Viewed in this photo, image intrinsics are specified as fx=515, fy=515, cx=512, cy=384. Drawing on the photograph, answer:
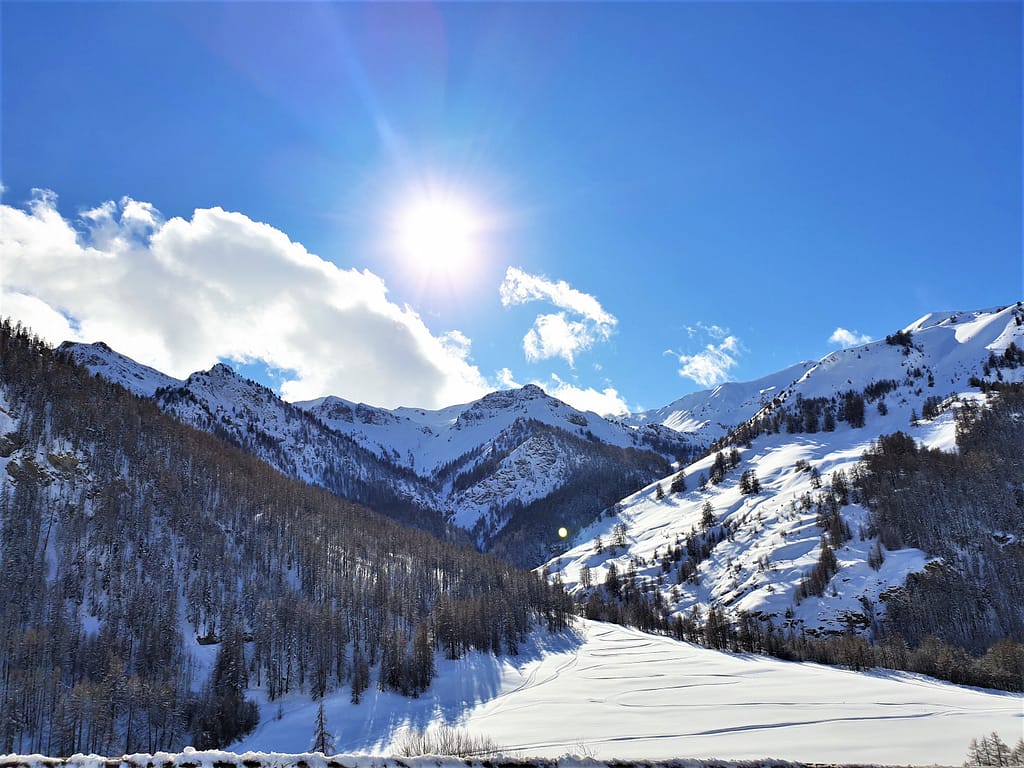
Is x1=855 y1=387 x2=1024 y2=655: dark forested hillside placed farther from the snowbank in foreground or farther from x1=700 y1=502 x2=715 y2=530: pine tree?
the snowbank in foreground

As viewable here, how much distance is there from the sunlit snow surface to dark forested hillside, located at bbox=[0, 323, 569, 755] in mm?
11563

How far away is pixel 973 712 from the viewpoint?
30125 millimetres

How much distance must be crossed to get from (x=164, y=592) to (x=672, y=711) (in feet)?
355

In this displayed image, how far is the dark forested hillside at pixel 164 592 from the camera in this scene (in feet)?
251

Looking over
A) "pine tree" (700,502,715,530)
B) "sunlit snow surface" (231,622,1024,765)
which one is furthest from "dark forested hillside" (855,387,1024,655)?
"pine tree" (700,502,715,530)

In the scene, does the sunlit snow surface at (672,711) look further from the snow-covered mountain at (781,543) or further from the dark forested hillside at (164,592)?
the snow-covered mountain at (781,543)

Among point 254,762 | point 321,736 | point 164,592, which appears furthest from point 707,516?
point 254,762

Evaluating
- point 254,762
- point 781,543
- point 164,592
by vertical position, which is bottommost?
point 164,592

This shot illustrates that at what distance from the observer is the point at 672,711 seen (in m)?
41.8

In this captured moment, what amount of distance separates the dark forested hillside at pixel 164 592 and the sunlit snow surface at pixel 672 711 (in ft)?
37.9

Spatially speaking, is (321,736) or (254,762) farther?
(321,736)

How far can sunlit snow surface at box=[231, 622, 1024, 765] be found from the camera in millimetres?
26938

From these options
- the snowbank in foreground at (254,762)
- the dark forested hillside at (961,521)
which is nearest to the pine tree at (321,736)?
the snowbank in foreground at (254,762)

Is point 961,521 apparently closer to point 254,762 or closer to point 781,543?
point 781,543
